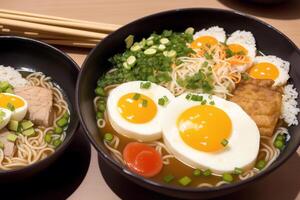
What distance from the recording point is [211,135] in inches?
62.9

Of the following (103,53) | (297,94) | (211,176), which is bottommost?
(211,176)

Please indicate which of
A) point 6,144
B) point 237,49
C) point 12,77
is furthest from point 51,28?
point 237,49

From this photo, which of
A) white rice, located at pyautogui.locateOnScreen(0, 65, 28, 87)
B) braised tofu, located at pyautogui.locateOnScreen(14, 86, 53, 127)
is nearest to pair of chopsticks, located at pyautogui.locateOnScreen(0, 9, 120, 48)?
white rice, located at pyautogui.locateOnScreen(0, 65, 28, 87)

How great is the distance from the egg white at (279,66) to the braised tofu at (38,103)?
96 centimetres

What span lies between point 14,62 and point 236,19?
1.10 metres

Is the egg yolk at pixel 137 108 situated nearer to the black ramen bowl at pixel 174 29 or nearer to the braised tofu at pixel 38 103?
the black ramen bowl at pixel 174 29

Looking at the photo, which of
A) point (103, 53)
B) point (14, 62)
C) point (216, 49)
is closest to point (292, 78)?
point (216, 49)

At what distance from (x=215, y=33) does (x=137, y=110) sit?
0.65 meters

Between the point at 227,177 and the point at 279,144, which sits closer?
the point at 227,177

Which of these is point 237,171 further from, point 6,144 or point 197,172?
point 6,144

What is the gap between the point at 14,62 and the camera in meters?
2.10

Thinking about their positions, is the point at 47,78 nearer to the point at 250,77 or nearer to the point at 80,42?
the point at 80,42

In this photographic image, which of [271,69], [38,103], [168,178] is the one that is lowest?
[168,178]

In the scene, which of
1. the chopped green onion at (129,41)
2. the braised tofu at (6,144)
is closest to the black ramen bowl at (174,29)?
the chopped green onion at (129,41)
